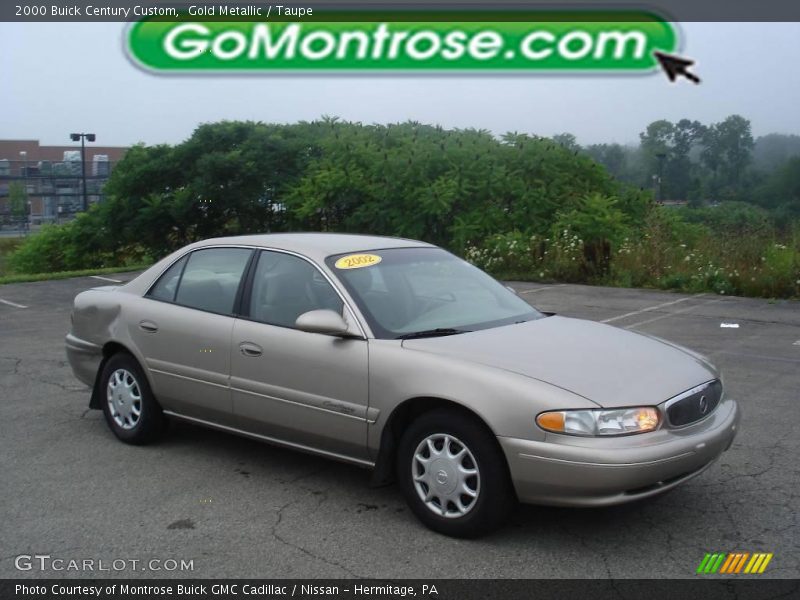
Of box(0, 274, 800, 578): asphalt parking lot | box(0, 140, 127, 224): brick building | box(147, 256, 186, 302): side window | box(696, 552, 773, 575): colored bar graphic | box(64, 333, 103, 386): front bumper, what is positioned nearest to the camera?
box(696, 552, 773, 575): colored bar graphic

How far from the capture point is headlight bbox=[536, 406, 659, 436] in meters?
4.02

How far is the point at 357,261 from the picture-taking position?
5363 millimetres

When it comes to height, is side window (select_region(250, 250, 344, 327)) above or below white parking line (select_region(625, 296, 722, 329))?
above

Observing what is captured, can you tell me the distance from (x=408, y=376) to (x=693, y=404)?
146 centimetres

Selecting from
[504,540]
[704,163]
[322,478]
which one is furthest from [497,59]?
[704,163]

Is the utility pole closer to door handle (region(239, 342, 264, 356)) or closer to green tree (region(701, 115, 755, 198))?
green tree (region(701, 115, 755, 198))

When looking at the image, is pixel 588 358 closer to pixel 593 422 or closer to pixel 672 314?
pixel 593 422

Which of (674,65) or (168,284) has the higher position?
(674,65)

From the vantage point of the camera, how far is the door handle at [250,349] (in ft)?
17.1

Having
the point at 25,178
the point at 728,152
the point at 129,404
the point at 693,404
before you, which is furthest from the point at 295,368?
the point at 25,178

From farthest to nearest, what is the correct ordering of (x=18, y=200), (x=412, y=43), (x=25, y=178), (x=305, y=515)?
(x=25, y=178), (x=18, y=200), (x=412, y=43), (x=305, y=515)

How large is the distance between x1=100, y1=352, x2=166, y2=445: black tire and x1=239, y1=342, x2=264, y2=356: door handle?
1059 millimetres

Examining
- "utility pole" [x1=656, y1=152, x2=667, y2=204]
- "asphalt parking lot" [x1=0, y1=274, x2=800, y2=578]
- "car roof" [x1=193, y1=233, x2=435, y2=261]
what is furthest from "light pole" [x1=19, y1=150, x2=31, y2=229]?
"car roof" [x1=193, y1=233, x2=435, y2=261]

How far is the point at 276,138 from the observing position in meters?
26.4
